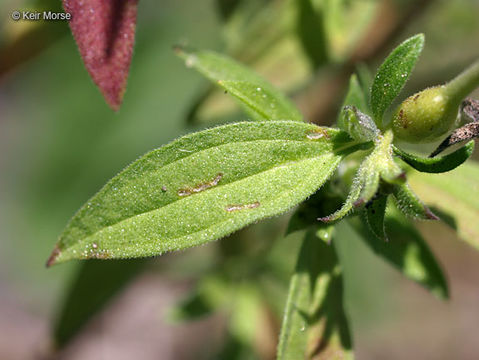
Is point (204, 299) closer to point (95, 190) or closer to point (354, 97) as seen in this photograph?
point (354, 97)

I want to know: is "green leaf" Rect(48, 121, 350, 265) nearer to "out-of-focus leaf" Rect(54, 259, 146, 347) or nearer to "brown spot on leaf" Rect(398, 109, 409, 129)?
"brown spot on leaf" Rect(398, 109, 409, 129)

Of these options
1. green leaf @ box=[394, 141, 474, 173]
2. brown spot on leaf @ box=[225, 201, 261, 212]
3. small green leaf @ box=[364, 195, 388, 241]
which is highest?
brown spot on leaf @ box=[225, 201, 261, 212]

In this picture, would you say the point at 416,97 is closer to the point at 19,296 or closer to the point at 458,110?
the point at 458,110

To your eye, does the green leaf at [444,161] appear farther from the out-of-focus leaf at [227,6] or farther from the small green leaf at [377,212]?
the out-of-focus leaf at [227,6]

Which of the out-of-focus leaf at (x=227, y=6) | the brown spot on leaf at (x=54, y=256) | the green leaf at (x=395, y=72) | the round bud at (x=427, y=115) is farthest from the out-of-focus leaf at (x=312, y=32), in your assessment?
the brown spot on leaf at (x=54, y=256)

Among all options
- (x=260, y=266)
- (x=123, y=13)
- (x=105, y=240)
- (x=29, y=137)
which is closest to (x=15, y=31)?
(x=123, y=13)

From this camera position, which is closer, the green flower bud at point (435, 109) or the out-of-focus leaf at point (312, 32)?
the green flower bud at point (435, 109)

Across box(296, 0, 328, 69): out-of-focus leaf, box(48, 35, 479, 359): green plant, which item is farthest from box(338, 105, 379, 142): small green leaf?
box(296, 0, 328, 69): out-of-focus leaf
